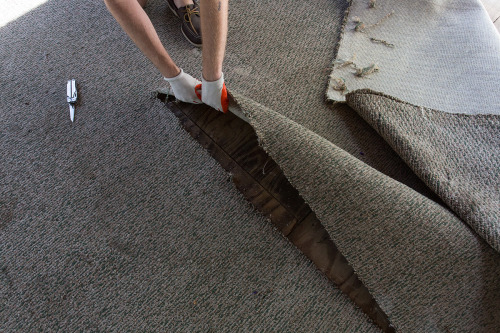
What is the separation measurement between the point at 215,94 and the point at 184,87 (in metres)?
0.12

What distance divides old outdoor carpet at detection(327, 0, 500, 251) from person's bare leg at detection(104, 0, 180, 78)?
0.56 meters

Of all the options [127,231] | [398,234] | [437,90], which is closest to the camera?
[398,234]

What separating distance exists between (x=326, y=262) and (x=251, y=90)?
0.63 meters

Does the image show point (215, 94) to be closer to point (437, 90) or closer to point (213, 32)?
point (213, 32)

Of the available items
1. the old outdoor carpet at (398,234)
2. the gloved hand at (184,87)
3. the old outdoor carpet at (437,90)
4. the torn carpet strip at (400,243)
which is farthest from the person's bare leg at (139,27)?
the old outdoor carpet at (437,90)

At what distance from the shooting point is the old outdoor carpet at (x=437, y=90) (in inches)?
30.2

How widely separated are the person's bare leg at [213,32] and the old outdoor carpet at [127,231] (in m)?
0.26

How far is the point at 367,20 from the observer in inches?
48.1

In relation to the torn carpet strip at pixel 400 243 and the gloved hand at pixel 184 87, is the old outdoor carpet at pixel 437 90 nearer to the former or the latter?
the torn carpet strip at pixel 400 243

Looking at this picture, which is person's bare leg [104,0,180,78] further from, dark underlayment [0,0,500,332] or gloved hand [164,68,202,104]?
dark underlayment [0,0,500,332]

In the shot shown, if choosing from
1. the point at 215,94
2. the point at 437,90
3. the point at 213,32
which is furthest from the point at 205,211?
the point at 437,90

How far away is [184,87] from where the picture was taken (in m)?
0.97

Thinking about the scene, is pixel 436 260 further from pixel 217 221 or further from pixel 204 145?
pixel 204 145

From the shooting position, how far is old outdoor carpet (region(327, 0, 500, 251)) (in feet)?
2.52
